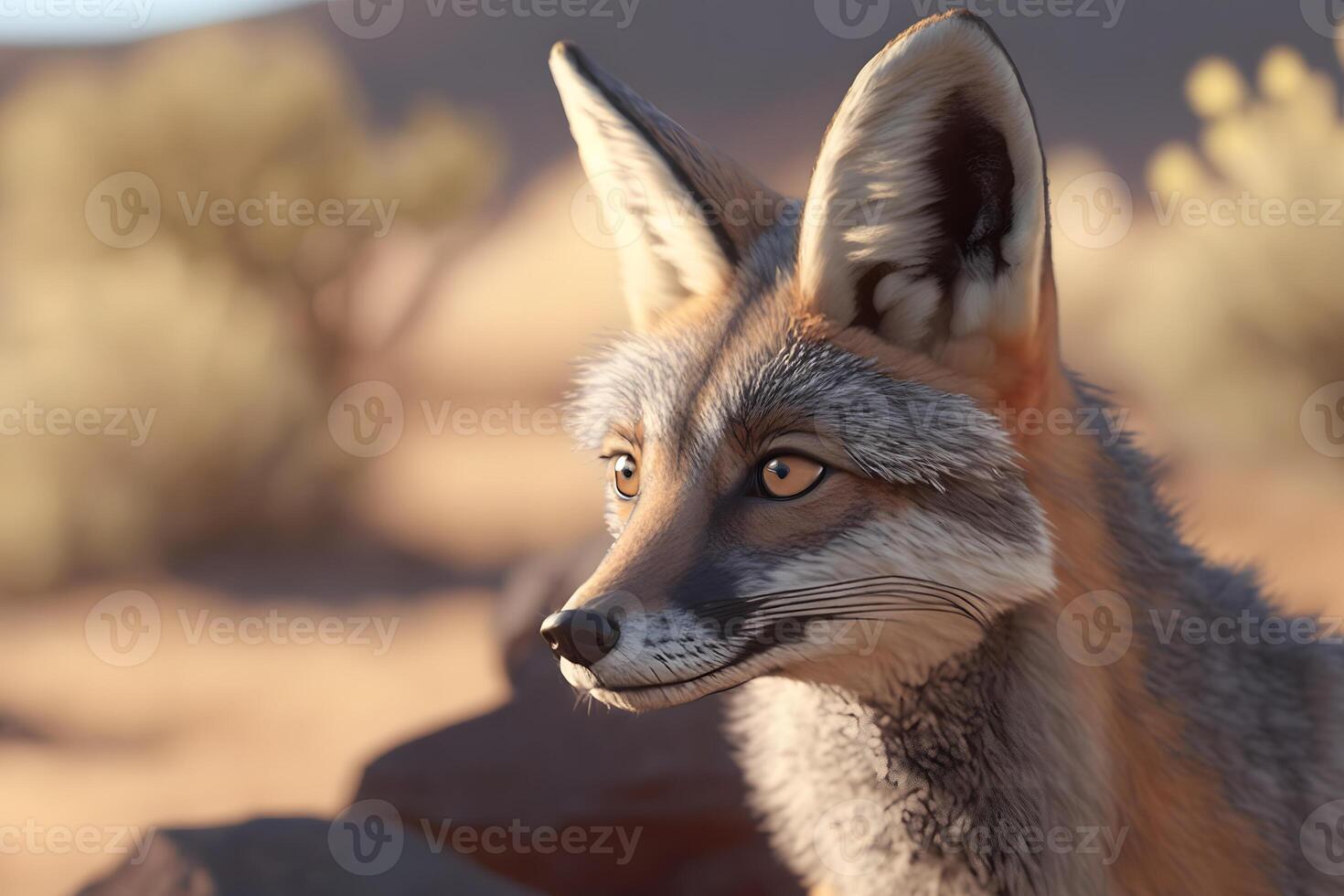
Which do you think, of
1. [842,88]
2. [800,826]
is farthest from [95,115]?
[800,826]

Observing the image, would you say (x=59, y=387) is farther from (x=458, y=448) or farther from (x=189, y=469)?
(x=458, y=448)

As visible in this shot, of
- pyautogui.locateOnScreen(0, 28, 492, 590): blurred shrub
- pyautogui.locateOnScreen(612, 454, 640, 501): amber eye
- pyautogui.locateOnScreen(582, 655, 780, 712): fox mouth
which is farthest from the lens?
pyautogui.locateOnScreen(0, 28, 492, 590): blurred shrub

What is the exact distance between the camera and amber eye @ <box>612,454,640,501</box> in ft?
7.55

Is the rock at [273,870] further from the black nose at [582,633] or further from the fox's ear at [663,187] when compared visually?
the fox's ear at [663,187]

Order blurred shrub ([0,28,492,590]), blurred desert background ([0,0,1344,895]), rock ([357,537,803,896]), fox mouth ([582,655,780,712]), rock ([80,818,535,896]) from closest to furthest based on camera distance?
fox mouth ([582,655,780,712]) < rock ([80,818,535,896]) < rock ([357,537,803,896]) < blurred desert background ([0,0,1344,895]) < blurred shrub ([0,28,492,590])

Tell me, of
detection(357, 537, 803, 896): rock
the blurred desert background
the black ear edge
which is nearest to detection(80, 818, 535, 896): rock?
detection(357, 537, 803, 896): rock

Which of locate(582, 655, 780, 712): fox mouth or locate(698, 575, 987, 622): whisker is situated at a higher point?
locate(698, 575, 987, 622): whisker

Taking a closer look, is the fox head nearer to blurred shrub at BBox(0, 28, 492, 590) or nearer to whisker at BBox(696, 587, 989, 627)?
whisker at BBox(696, 587, 989, 627)

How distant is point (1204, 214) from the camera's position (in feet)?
29.6

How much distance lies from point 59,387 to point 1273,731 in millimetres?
9765

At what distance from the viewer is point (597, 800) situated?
4.14 m

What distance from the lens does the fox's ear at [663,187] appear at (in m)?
2.32

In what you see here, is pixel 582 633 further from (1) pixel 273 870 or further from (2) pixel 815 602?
(1) pixel 273 870

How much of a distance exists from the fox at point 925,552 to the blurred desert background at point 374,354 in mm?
3023
